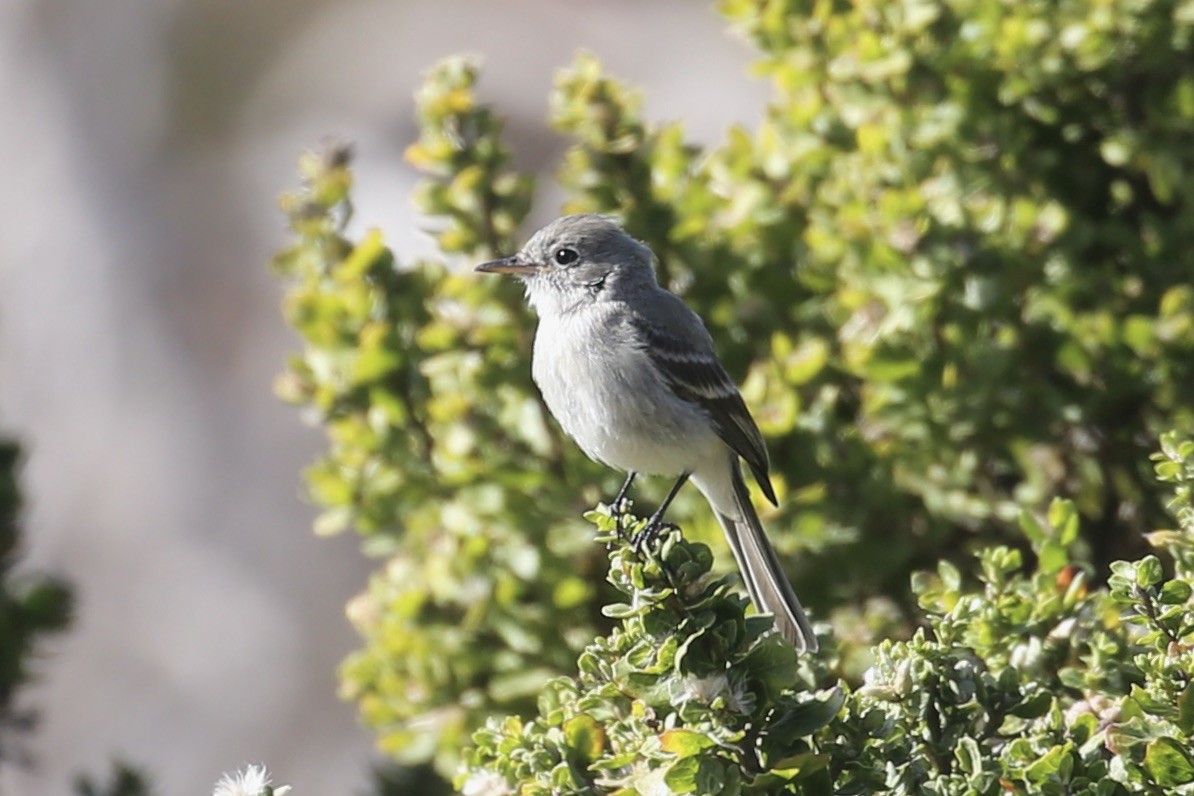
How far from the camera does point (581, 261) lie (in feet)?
14.9

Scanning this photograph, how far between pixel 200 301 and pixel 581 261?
557cm

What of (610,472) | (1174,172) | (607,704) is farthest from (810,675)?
(1174,172)

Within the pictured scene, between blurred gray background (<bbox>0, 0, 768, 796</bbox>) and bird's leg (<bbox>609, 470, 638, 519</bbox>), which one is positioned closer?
bird's leg (<bbox>609, 470, 638, 519</bbox>)

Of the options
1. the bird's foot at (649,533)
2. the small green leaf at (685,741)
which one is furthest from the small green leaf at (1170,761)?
the bird's foot at (649,533)

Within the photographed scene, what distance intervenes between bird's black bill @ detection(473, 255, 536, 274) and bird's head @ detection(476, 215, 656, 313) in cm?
6

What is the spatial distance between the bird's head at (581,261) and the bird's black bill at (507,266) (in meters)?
0.06

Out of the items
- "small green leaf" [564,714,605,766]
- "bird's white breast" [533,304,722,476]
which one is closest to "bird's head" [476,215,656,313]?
"bird's white breast" [533,304,722,476]

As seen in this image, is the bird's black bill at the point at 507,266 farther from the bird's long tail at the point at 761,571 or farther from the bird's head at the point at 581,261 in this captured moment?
the bird's long tail at the point at 761,571

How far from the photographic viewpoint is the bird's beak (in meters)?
4.30

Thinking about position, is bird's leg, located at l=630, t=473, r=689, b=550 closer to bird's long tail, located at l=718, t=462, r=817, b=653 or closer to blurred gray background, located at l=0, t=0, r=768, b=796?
bird's long tail, located at l=718, t=462, r=817, b=653

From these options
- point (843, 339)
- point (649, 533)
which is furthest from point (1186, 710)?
point (843, 339)

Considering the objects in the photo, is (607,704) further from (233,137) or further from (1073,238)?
(233,137)

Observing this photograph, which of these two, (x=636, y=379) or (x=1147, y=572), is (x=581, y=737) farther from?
(x=636, y=379)

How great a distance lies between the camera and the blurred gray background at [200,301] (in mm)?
8258
